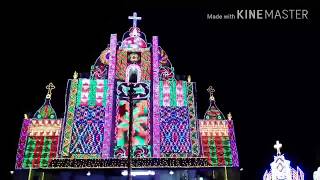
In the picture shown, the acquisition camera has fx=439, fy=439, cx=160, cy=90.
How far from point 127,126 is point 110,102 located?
2.20 metres

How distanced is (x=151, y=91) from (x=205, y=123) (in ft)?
15.2

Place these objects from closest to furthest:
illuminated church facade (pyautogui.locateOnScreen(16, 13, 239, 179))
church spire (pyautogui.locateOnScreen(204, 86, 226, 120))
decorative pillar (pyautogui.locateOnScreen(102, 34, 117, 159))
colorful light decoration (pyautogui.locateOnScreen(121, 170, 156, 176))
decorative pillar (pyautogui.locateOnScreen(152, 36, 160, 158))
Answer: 1. colorful light decoration (pyautogui.locateOnScreen(121, 170, 156, 176))
2. illuminated church facade (pyautogui.locateOnScreen(16, 13, 239, 179))
3. decorative pillar (pyautogui.locateOnScreen(102, 34, 117, 159))
4. decorative pillar (pyautogui.locateOnScreen(152, 36, 160, 158))
5. church spire (pyautogui.locateOnScreen(204, 86, 226, 120))

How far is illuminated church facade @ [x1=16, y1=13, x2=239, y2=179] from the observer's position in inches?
1156

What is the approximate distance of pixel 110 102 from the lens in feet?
104

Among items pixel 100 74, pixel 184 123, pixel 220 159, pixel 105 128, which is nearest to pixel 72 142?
pixel 105 128

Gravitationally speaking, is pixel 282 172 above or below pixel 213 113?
below

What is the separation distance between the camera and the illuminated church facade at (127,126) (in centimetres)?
2938

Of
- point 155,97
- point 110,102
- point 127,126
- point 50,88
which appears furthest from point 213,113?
point 50,88

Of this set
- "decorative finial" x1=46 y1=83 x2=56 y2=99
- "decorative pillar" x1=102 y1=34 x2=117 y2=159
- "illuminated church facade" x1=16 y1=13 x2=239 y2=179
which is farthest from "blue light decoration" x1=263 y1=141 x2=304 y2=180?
"decorative finial" x1=46 y1=83 x2=56 y2=99

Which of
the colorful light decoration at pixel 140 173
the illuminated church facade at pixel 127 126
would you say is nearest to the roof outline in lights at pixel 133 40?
the illuminated church facade at pixel 127 126

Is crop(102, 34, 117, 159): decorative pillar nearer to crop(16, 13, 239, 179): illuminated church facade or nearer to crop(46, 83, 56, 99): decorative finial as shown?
crop(16, 13, 239, 179): illuminated church facade

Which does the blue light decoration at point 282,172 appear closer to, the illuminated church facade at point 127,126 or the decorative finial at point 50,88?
the illuminated church facade at point 127,126

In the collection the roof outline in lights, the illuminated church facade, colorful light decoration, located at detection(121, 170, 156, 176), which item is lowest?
colorful light decoration, located at detection(121, 170, 156, 176)

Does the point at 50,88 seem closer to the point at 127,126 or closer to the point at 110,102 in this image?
the point at 110,102
